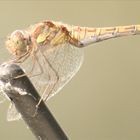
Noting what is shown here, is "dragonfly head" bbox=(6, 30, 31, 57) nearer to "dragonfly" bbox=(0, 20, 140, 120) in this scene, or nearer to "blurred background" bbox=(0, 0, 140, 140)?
"dragonfly" bbox=(0, 20, 140, 120)

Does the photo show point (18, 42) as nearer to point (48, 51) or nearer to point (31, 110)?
point (48, 51)

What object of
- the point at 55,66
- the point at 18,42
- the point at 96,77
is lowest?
the point at 96,77

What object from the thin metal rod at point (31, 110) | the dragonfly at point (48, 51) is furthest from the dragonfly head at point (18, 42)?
the thin metal rod at point (31, 110)

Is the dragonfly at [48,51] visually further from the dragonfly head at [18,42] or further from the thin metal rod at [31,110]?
the thin metal rod at [31,110]

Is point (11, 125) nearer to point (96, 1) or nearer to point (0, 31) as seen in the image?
point (0, 31)

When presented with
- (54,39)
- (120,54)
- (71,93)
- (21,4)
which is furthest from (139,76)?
(54,39)

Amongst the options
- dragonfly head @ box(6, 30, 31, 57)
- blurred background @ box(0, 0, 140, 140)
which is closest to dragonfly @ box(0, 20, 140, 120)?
dragonfly head @ box(6, 30, 31, 57)

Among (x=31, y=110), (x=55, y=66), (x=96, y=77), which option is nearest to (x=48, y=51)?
(x=55, y=66)
